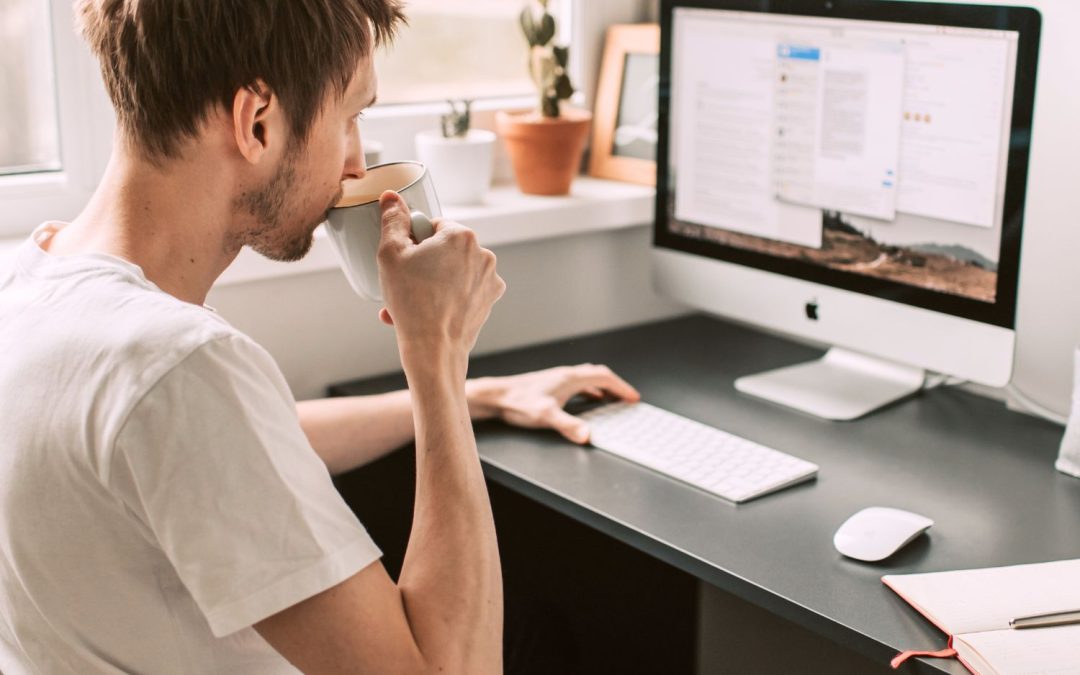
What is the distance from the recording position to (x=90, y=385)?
915mm

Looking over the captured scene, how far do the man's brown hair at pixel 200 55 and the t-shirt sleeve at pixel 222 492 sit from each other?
0.72 ft

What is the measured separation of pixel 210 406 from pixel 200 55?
0.97 ft

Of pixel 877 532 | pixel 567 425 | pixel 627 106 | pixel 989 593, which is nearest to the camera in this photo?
pixel 989 593

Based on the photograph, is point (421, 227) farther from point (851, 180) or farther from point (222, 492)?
point (851, 180)

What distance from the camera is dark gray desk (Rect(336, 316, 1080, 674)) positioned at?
3.78ft

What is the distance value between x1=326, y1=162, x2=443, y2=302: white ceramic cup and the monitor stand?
62 centimetres

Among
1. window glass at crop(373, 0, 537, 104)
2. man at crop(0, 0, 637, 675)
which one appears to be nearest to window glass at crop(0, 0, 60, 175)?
window glass at crop(373, 0, 537, 104)

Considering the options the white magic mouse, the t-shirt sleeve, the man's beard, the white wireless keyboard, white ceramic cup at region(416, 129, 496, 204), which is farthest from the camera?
white ceramic cup at region(416, 129, 496, 204)

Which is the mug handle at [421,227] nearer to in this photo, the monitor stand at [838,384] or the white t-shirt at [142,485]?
the white t-shirt at [142,485]

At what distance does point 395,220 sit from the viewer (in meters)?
1.21

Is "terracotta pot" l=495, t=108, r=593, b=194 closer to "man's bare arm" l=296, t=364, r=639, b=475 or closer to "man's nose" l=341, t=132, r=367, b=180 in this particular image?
"man's bare arm" l=296, t=364, r=639, b=475

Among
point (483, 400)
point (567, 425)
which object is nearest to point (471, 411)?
point (483, 400)

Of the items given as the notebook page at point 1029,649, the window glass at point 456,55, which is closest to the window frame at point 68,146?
the window glass at point 456,55

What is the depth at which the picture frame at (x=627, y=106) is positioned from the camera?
204 cm
